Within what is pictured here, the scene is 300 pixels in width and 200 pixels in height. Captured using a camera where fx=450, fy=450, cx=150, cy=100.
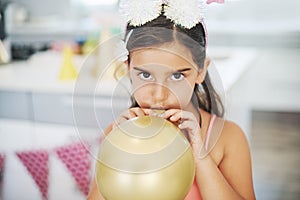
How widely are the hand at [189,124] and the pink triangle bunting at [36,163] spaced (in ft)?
1.30

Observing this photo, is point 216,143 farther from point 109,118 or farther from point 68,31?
point 68,31

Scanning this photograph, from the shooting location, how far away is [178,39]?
53 cm

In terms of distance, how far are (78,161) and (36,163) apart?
85 millimetres

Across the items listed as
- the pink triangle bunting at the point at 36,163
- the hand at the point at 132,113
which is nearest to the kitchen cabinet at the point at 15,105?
the pink triangle bunting at the point at 36,163

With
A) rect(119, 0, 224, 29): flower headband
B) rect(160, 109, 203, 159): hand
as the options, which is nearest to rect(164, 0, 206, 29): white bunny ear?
rect(119, 0, 224, 29): flower headband

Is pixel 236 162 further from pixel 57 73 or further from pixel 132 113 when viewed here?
pixel 57 73

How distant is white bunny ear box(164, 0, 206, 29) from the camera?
1.71ft

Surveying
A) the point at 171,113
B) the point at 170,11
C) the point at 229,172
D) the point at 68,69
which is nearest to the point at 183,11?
the point at 170,11

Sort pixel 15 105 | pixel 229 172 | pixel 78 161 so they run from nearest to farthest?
pixel 229 172 → pixel 78 161 → pixel 15 105

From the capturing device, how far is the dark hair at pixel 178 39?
0.53 m

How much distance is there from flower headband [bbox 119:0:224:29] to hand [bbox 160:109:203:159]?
0.34 feet

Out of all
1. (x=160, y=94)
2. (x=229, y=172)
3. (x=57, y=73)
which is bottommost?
(x=57, y=73)

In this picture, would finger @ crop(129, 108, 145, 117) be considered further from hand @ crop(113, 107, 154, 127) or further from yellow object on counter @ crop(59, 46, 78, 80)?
yellow object on counter @ crop(59, 46, 78, 80)

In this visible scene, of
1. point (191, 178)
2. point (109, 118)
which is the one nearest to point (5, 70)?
point (109, 118)
